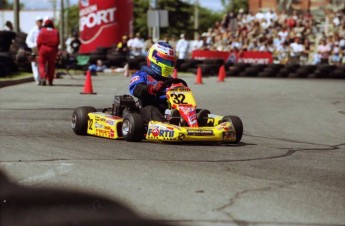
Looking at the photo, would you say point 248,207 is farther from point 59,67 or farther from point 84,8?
point 84,8

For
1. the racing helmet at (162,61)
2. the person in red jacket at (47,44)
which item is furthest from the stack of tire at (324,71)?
the racing helmet at (162,61)

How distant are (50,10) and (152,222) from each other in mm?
67770

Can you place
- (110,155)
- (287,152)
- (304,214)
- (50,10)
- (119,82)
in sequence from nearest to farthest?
(304,214) < (110,155) < (287,152) < (119,82) < (50,10)

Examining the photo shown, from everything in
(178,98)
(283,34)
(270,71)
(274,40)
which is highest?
(178,98)

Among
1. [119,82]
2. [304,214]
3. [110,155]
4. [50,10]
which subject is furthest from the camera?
[50,10]

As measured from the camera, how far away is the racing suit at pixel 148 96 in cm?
1057

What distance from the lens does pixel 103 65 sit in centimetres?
3141

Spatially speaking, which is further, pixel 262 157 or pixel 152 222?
pixel 262 157

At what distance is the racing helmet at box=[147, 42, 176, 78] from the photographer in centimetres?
1103

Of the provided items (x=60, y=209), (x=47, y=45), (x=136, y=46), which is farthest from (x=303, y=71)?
(x=60, y=209)

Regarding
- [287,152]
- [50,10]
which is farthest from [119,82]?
[50,10]

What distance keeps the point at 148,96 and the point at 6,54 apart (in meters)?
13.7

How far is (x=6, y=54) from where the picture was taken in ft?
78.2

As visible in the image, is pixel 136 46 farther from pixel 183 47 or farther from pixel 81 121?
pixel 81 121
